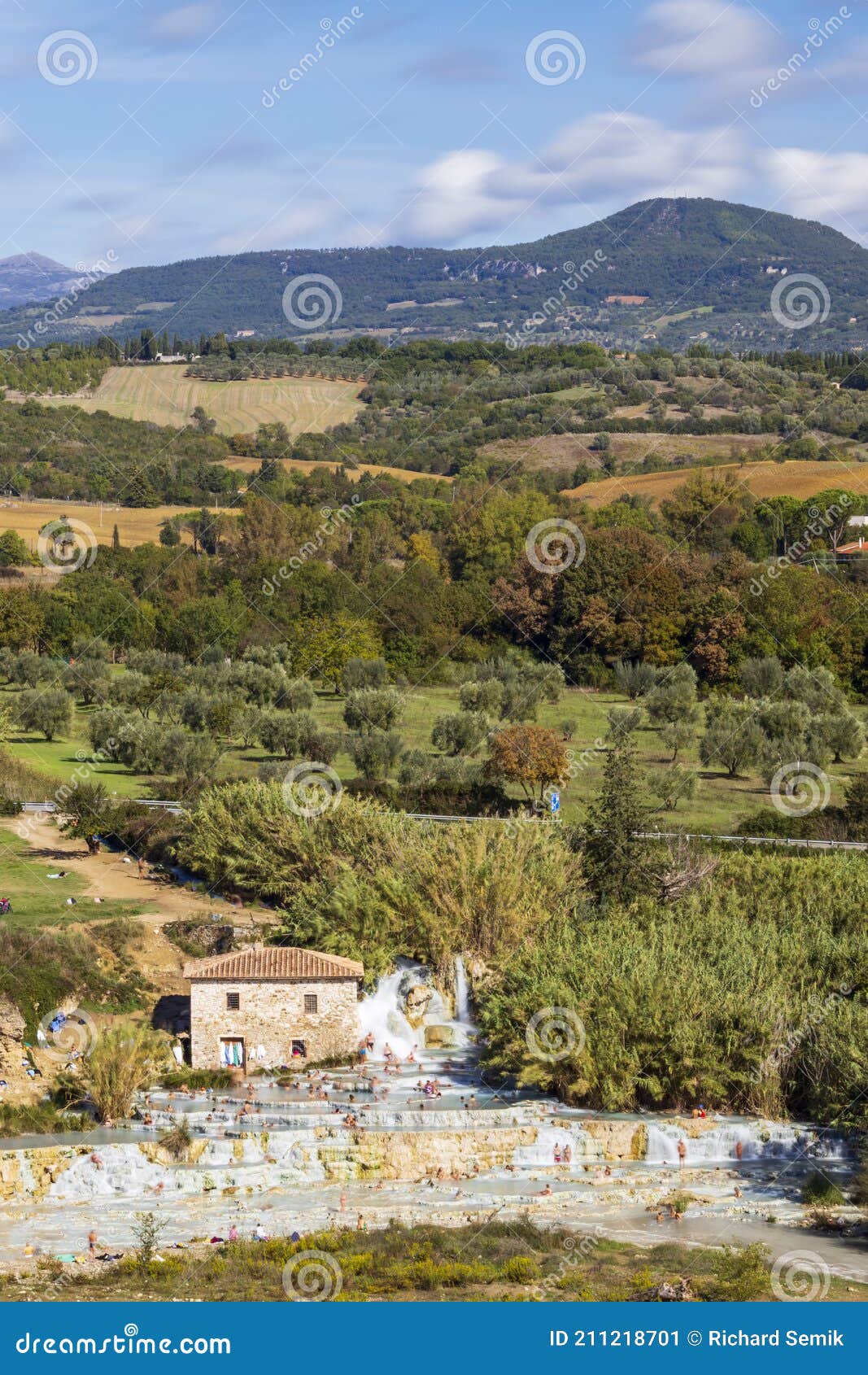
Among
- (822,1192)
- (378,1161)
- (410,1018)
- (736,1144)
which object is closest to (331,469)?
(410,1018)

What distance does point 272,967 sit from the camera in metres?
42.6

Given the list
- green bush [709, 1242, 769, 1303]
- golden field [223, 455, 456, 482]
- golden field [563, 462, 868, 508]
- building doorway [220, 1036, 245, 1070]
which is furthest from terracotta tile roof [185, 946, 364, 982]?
golden field [223, 455, 456, 482]

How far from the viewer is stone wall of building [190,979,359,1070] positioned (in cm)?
4212

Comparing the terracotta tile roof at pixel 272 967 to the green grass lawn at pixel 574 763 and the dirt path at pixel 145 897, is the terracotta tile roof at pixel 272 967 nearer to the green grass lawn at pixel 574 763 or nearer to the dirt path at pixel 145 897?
the dirt path at pixel 145 897

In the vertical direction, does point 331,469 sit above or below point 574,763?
above

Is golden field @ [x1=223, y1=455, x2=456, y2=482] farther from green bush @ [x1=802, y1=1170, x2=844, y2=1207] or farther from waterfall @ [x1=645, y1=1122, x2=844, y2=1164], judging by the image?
green bush @ [x1=802, y1=1170, x2=844, y2=1207]

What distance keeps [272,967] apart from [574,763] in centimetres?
2772

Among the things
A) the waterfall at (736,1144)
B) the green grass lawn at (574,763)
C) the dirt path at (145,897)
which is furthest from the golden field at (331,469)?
the waterfall at (736,1144)

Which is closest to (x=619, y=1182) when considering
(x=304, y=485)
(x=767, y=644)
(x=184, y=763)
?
(x=184, y=763)

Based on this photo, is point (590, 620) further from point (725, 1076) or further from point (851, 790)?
point (725, 1076)

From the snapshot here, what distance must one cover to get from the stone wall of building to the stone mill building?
0.06 ft

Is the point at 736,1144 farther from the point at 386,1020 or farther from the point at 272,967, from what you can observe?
the point at 272,967

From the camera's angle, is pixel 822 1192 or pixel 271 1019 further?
pixel 271 1019

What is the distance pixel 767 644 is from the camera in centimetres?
9438
